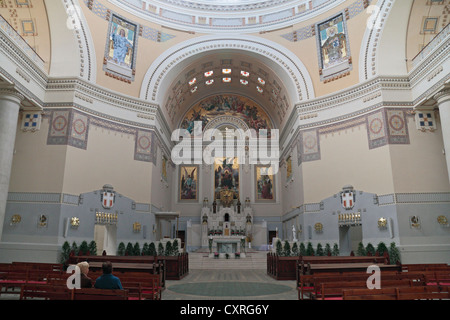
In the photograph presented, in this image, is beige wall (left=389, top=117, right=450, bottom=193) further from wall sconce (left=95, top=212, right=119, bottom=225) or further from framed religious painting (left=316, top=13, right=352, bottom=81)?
wall sconce (left=95, top=212, right=119, bottom=225)

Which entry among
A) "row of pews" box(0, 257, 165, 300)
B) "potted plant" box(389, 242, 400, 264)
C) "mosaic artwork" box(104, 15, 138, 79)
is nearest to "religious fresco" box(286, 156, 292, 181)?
"potted plant" box(389, 242, 400, 264)

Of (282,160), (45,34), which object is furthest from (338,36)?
(45,34)

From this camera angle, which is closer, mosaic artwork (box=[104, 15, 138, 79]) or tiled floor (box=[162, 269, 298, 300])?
tiled floor (box=[162, 269, 298, 300])

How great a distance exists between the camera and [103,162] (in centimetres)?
1697

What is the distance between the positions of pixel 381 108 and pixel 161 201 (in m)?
14.6

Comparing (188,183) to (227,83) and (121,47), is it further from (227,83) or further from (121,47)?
(121,47)

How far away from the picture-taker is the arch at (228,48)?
19516 millimetres

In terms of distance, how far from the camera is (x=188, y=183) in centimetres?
2828

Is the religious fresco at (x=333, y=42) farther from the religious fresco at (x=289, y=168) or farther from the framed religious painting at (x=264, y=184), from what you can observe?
the framed religious painting at (x=264, y=184)

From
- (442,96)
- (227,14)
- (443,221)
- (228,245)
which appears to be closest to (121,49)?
(227,14)

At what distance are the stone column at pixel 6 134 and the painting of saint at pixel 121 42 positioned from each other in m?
6.02

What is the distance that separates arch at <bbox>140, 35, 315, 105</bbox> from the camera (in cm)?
1952

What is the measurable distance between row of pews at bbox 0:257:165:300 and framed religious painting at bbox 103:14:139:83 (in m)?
12.1

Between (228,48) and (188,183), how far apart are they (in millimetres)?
12310
